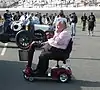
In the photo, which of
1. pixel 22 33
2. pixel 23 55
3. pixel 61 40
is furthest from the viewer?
pixel 22 33

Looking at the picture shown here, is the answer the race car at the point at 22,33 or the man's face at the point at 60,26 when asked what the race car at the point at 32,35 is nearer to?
the race car at the point at 22,33

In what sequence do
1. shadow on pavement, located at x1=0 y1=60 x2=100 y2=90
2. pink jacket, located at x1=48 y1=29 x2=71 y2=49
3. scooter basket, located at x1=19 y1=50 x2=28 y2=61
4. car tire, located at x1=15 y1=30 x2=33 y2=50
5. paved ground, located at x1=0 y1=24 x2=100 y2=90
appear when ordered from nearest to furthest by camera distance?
shadow on pavement, located at x1=0 y1=60 x2=100 y2=90 < paved ground, located at x1=0 y1=24 x2=100 y2=90 < pink jacket, located at x1=48 y1=29 x2=71 y2=49 < scooter basket, located at x1=19 y1=50 x2=28 y2=61 < car tire, located at x1=15 y1=30 x2=33 y2=50

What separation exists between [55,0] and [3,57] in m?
114

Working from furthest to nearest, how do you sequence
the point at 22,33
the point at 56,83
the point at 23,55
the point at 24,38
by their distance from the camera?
the point at 22,33 < the point at 24,38 < the point at 23,55 < the point at 56,83

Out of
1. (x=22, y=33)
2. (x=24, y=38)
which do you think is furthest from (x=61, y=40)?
(x=22, y=33)

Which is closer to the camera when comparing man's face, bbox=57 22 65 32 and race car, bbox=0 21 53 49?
man's face, bbox=57 22 65 32

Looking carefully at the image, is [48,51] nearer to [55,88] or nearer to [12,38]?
[55,88]

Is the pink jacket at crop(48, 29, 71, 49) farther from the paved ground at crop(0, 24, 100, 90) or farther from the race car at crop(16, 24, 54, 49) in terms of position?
the race car at crop(16, 24, 54, 49)

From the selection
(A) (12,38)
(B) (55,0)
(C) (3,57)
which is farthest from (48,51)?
(B) (55,0)

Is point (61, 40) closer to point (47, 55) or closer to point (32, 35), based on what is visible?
point (47, 55)

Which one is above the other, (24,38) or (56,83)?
(56,83)

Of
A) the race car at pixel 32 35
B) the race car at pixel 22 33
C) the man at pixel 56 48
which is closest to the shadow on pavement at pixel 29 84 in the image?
the man at pixel 56 48

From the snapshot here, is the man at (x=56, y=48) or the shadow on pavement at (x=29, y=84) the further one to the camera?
the man at (x=56, y=48)

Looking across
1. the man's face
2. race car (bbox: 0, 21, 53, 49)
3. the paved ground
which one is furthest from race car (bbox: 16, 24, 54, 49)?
the man's face
